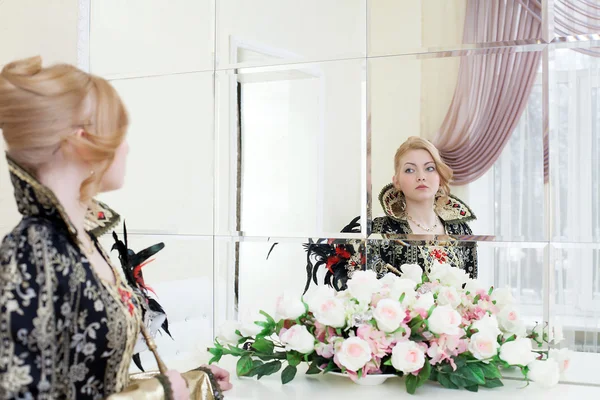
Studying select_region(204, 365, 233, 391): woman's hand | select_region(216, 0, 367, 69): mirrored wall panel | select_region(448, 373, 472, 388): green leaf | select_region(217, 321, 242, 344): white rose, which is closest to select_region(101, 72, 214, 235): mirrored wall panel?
select_region(216, 0, 367, 69): mirrored wall panel

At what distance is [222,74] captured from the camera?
1.90 metres

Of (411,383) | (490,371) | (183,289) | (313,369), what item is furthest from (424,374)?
(183,289)

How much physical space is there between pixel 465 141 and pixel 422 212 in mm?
204

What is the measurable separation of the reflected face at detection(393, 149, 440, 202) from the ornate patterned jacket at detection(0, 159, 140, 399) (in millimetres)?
804

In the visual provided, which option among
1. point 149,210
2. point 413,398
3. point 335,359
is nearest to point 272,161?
point 149,210

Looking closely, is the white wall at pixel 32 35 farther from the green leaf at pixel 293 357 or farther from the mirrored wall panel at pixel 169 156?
the green leaf at pixel 293 357

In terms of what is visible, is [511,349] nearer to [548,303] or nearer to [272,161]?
[548,303]

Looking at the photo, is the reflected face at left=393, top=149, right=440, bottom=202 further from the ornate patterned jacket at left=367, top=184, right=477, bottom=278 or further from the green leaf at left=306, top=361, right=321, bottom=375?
the green leaf at left=306, top=361, right=321, bottom=375

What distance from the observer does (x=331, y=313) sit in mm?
1345

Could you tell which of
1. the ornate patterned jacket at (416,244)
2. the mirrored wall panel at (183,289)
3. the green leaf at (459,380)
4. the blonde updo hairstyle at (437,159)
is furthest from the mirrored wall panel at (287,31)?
the green leaf at (459,380)

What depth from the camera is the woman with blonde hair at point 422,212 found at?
1.61m

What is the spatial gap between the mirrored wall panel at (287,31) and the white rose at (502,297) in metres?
0.70

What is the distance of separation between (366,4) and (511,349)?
0.95m

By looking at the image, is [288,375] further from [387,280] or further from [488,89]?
[488,89]
